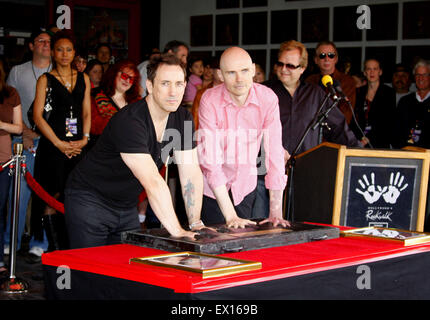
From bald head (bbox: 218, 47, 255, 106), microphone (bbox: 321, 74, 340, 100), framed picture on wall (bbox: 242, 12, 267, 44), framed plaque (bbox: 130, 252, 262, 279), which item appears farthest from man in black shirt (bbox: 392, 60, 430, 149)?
framed picture on wall (bbox: 242, 12, 267, 44)

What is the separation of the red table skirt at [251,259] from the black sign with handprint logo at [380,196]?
152 centimetres

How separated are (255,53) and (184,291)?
7.24 m

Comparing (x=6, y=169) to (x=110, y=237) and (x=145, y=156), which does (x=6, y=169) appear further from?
(x=145, y=156)

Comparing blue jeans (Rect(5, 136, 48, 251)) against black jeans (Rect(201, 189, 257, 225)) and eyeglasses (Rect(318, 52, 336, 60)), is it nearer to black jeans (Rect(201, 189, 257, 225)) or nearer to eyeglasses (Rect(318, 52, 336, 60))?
black jeans (Rect(201, 189, 257, 225))

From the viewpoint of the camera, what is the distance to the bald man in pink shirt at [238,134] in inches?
120

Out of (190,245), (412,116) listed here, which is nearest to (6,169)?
(190,245)

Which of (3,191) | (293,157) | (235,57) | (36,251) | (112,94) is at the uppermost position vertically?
(235,57)

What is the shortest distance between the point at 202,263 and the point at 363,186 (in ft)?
7.68

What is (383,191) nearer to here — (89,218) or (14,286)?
(89,218)

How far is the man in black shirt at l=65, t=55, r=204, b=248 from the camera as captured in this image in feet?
8.07

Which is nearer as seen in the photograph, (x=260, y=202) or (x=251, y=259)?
(x=251, y=259)

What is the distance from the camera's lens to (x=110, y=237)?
9.46 feet

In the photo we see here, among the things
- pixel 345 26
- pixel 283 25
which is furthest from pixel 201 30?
pixel 345 26

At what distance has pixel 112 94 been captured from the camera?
16.6 feet
